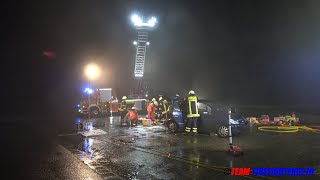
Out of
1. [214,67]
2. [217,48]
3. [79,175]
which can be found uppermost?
[217,48]

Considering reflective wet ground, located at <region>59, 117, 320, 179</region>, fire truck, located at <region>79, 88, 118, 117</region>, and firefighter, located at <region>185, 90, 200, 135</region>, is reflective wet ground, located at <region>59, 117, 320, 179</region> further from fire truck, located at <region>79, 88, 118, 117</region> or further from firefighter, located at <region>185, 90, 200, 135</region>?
fire truck, located at <region>79, 88, 118, 117</region>

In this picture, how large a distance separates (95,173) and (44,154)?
323 centimetres

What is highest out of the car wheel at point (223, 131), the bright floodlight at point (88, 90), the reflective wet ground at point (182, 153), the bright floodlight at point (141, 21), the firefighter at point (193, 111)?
the bright floodlight at point (141, 21)

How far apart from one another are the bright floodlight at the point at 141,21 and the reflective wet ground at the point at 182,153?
12247 millimetres

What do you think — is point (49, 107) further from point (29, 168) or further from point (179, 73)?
point (29, 168)

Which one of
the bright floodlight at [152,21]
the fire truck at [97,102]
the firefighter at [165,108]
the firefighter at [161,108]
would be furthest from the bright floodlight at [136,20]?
the firefighter at [165,108]

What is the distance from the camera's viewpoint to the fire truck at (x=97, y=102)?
74.6 ft

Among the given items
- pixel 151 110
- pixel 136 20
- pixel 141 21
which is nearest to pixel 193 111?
pixel 151 110

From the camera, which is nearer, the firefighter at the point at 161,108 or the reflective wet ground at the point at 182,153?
the reflective wet ground at the point at 182,153

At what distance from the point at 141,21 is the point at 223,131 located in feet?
46.8

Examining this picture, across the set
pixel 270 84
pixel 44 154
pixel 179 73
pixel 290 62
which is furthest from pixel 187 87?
pixel 44 154

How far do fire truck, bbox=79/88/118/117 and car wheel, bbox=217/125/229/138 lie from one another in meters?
12.8

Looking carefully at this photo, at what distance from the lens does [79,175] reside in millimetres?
6949

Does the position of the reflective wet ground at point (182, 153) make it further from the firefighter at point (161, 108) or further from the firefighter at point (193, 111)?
the firefighter at point (161, 108)
